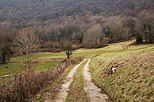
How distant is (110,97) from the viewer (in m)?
7.61

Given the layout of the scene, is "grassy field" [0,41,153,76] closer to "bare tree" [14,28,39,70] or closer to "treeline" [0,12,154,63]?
"bare tree" [14,28,39,70]

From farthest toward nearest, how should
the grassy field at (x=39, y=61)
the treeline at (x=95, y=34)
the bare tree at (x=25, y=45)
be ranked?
the treeline at (x=95, y=34) < the bare tree at (x=25, y=45) < the grassy field at (x=39, y=61)

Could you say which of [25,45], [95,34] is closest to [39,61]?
[25,45]

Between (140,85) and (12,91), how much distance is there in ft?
28.6

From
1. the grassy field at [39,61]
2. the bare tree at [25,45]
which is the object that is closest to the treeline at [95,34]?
the grassy field at [39,61]

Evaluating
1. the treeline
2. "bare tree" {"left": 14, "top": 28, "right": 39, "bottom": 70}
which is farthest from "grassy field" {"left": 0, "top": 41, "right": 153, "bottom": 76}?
the treeline

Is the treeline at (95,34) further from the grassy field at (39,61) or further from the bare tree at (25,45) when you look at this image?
the bare tree at (25,45)

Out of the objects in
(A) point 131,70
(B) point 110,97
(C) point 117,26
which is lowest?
(B) point 110,97

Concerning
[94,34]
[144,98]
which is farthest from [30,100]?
[94,34]

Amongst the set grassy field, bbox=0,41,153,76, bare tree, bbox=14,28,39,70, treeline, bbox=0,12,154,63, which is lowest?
grassy field, bbox=0,41,153,76

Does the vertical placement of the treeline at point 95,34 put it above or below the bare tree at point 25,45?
above

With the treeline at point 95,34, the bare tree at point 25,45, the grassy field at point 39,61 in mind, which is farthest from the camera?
the treeline at point 95,34

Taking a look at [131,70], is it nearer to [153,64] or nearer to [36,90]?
[153,64]

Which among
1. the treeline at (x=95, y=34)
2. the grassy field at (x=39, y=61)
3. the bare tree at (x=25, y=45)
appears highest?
the treeline at (x=95, y=34)
